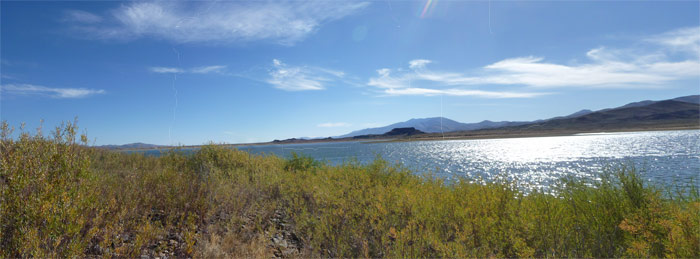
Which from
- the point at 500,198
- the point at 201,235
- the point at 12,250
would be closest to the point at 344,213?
the point at 201,235

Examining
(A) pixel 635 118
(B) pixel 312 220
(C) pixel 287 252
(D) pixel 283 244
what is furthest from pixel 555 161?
(A) pixel 635 118

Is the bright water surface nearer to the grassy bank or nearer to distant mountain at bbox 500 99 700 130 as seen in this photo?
the grassy bank

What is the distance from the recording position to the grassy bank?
11.9 ft

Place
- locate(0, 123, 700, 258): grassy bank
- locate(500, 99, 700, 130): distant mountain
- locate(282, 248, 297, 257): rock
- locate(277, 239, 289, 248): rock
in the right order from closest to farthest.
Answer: locate(0, 123, 700, 258): grassy bank
locate(282, 248, 297, 257): rock
locate(277, 239, 289, 248): rock
locate(500, 99, 700, 130): distant mountain

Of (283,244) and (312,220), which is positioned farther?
(312,220)

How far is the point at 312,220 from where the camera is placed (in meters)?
5.45

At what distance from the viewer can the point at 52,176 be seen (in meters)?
4.44

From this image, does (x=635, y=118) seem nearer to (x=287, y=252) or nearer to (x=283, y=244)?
(x=283, y=244)

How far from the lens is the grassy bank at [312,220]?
11.9 feet

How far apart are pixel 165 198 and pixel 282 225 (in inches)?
98.8

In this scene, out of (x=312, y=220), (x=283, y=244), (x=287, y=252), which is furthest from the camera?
(x=312, y=220)

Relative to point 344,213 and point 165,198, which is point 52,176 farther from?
point 344,213

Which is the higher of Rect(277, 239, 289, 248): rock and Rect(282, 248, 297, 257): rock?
Rect(277, 239, 289, 248): rock

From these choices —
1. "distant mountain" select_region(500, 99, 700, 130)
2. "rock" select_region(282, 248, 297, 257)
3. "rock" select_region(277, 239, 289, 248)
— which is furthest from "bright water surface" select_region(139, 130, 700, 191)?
"distant mountain" select_region(500, 99, 700, 130)
